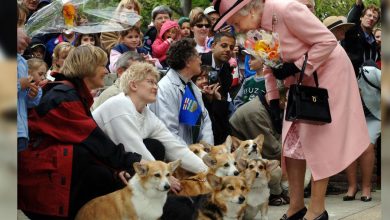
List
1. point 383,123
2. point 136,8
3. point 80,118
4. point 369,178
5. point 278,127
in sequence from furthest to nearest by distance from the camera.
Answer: point 136,8, point 369,178, point 278,127, point 80,118, point 383,123

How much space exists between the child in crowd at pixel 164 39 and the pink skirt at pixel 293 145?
3.52m

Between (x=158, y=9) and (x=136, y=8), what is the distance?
1.46 m

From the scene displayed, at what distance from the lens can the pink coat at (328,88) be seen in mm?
5785

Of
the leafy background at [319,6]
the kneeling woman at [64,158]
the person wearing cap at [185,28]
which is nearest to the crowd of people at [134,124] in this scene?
the kneeling woman at [64,158]

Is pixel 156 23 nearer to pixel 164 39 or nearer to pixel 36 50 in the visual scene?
pixel 164 39

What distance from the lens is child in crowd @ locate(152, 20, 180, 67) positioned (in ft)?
30.9

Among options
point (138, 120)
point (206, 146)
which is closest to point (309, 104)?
point (138, 120)

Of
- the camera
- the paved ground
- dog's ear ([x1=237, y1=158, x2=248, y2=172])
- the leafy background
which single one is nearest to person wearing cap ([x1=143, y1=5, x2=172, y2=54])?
the camera

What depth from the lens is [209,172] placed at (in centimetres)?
651

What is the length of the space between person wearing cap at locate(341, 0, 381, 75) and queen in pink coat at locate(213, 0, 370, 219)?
10.7 ft

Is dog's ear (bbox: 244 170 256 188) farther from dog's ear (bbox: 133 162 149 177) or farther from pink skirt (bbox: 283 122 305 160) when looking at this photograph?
dog's ear (bbox: 133 162 149 177)

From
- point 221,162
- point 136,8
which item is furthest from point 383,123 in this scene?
point 136,8

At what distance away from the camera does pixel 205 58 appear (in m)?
9.38

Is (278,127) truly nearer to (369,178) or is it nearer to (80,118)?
(369,178)
